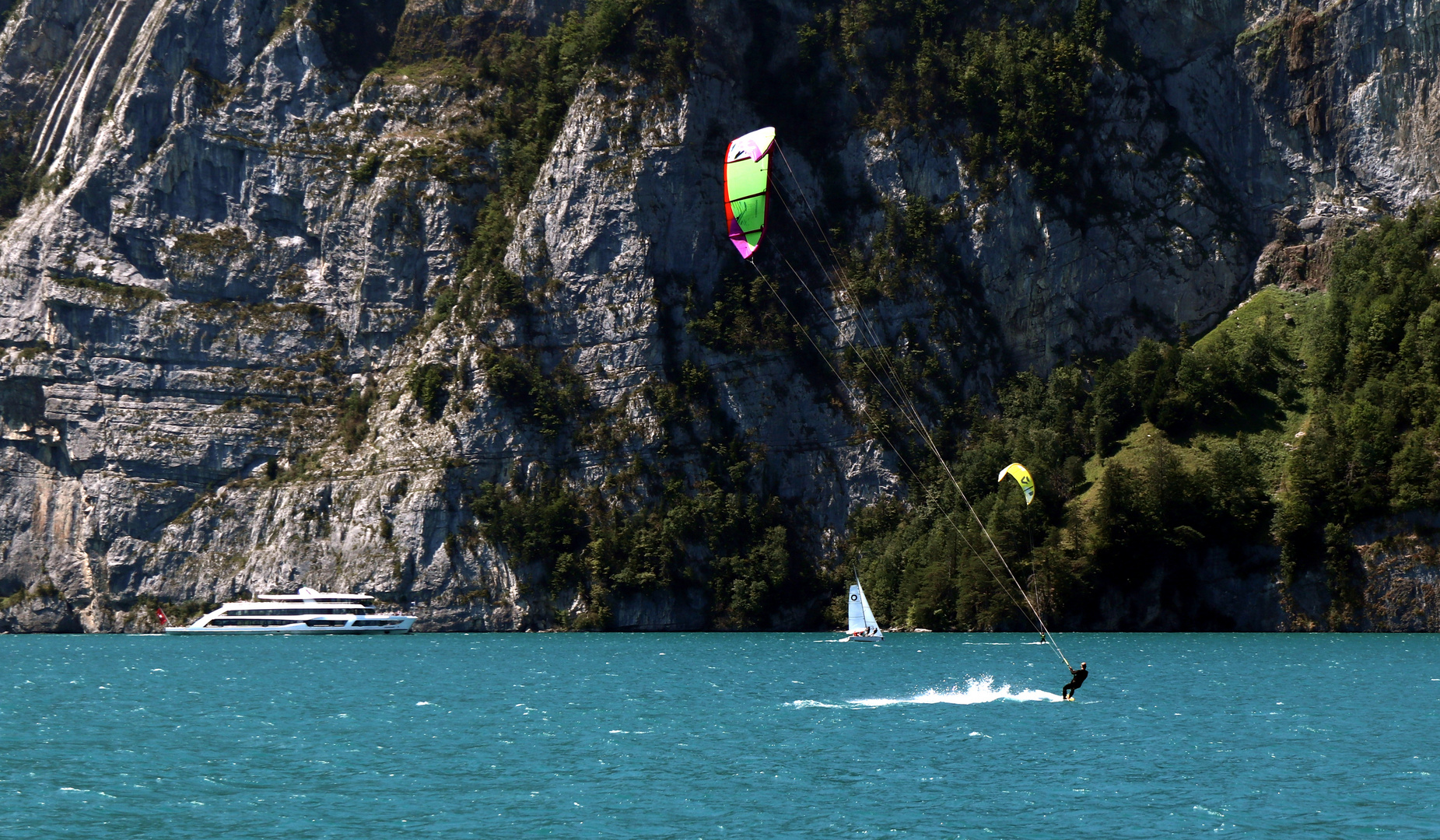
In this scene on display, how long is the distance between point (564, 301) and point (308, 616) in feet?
116

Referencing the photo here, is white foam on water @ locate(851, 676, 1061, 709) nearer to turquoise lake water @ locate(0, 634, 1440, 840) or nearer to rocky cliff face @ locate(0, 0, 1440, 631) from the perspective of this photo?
turquoise lake water @ locate(0, 634, 1440, 840)

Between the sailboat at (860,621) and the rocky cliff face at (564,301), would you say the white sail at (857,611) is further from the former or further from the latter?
the rocky cliff face at (564,301)

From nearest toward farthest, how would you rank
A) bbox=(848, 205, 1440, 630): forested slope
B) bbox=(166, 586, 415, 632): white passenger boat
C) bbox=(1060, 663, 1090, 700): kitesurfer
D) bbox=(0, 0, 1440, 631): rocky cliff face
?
bbox=(1060, 663, 1090, 700): kitesurfer, bbox=(848, 205, 1440, 630): forested slope, bbox=(166, 586, 415, 632): white passenger boat, bbox=(0, 0, 1440, 631): rocky cliff face

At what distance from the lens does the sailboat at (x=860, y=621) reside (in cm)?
9706

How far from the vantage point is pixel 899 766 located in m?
39.4

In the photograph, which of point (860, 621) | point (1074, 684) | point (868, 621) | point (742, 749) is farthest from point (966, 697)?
point (860, 621)

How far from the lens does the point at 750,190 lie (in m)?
49.6

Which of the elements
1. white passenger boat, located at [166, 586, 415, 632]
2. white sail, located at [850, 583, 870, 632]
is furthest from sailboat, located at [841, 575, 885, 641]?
white passenger boat, located at [166, 586, 415, 632]

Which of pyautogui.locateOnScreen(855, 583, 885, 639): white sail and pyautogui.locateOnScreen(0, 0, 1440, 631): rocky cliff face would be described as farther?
pyautogui.locateOnScreen(0, 0, 1440, 631): rocky cliff face

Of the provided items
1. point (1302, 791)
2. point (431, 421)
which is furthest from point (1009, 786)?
point (431, 421)

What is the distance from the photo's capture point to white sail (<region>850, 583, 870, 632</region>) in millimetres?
97438

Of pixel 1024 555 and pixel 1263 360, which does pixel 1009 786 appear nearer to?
pixel 1024 555

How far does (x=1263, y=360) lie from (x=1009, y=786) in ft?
286

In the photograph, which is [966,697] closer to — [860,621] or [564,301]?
[860,621]
